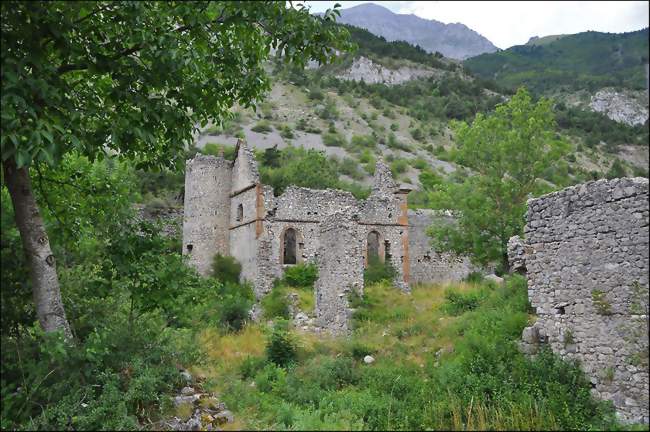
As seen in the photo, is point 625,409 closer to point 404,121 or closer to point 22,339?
point 22,339

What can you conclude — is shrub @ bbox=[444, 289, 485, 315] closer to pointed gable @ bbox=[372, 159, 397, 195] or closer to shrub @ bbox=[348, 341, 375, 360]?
shrub @ bbox=[348, 341, 375, 360]

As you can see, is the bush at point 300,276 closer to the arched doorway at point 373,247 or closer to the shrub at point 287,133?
the arched doorway at point 373,247

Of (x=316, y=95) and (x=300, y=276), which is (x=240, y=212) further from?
(x=316, y=95)

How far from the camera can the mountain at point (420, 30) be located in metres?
114

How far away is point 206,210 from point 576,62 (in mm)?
17522

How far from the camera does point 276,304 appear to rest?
19266mm

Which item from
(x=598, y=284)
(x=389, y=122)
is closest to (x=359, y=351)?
(x=598, y=284)

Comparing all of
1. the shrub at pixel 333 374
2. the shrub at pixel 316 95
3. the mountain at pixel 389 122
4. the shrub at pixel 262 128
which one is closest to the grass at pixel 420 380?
the shrub at pixel 333 374

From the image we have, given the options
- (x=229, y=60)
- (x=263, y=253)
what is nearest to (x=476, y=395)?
(x=229, y=60)

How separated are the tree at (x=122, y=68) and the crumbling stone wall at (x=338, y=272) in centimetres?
844

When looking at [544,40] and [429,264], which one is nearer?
[429,264]

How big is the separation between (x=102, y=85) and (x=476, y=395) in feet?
25.5

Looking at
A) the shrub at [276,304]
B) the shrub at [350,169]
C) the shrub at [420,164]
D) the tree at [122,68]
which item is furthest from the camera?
the shrub at [420,164]

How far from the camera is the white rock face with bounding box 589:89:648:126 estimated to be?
163 feet
